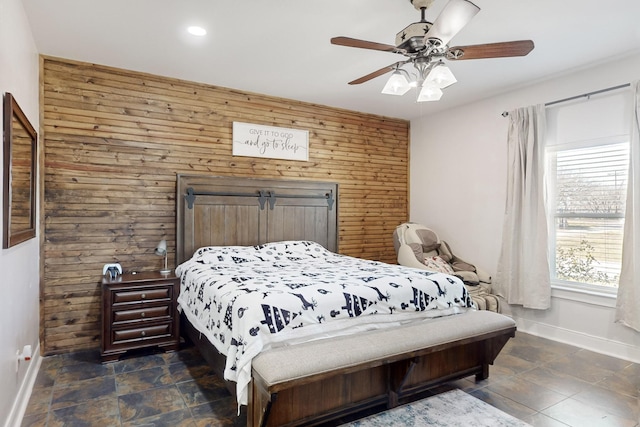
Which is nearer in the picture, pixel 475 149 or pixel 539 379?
pixel 539 379

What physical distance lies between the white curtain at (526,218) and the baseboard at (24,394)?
4.25 m

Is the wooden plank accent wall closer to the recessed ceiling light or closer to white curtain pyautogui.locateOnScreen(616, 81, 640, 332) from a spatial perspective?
the recessed ceiling light

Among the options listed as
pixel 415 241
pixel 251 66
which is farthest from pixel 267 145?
pixel 415 241

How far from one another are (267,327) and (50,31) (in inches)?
110

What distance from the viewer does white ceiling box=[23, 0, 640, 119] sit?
8.29 ft

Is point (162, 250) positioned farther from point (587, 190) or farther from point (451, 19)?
point (587, 190)

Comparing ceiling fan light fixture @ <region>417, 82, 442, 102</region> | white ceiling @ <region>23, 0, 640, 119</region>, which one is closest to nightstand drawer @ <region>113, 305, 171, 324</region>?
white ceiling @ <region>23, 0, 640, 119</region>

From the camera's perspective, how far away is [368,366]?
2.13 metres

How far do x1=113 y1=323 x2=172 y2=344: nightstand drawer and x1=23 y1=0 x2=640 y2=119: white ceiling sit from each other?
2.38m

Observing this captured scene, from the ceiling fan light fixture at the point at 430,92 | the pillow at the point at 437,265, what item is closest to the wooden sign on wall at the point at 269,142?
the pillow at the point at 437,265

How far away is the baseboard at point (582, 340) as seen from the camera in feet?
10.7

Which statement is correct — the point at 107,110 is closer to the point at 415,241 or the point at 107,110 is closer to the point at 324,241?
the point at 324,241

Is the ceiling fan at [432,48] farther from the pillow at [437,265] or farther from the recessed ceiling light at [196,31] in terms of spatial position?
the pillow at [437,265]

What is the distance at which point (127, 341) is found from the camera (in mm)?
3203
